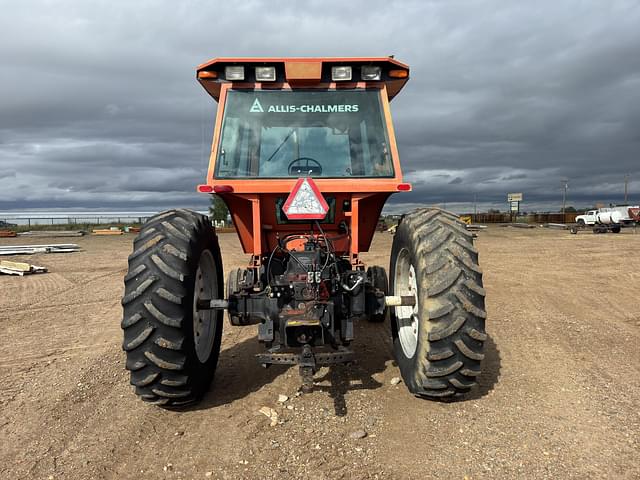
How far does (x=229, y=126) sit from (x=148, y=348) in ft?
7.62

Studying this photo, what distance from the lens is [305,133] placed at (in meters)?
4.74

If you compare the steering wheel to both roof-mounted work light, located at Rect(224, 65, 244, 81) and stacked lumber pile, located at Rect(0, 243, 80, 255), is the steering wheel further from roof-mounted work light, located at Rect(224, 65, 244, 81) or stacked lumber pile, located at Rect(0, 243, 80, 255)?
stacked lumber pile, located at Rect(0, 243, 80, 255)

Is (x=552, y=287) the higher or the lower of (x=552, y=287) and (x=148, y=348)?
the lower

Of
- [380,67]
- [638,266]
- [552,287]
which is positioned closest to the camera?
[380,67]

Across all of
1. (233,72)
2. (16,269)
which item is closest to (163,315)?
(233,72)

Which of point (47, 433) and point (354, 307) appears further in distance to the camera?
point (354, 307)

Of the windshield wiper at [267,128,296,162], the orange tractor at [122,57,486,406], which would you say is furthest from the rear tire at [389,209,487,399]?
the windshield wiper at [267,128,296,162]

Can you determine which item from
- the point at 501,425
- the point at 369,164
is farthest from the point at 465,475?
the point at 369,164

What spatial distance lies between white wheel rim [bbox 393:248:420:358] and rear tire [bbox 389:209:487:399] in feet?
1.52

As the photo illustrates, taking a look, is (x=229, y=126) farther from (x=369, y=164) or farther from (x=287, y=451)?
(x=287, y=451)

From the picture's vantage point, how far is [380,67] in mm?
4457

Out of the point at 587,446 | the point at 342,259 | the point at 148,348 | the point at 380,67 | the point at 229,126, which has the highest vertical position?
the point at 380,67

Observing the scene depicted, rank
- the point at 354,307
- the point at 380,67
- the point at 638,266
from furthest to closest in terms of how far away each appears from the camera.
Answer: the point at 638,266 → the point at 380,67 → the point at 354,307

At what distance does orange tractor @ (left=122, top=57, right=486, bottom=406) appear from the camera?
337 centimetres
